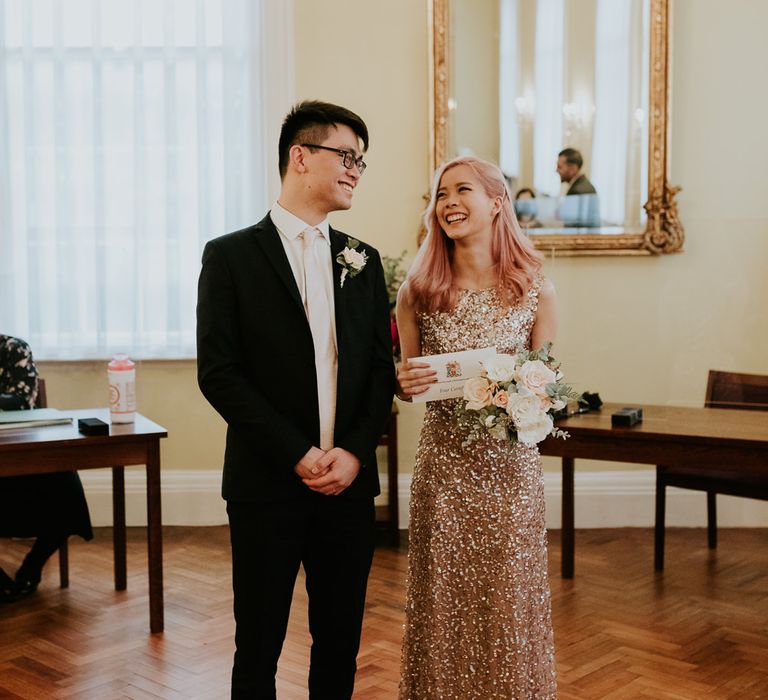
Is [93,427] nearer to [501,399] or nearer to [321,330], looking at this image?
[321,330]

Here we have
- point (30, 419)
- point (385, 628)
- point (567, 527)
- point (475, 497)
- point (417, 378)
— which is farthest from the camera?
point (567, 527)

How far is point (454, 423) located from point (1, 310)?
3.45m

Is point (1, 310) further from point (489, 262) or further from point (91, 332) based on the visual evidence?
point (489, 262)

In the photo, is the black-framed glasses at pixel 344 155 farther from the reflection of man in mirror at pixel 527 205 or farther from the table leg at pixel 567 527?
the reflection of man in mirror at pixel 527 205

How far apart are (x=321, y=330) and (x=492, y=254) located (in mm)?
696

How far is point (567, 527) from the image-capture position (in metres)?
4.44

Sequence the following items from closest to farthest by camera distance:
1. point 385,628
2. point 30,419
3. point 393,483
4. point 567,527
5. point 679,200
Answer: point 385,628 → point 30,419 → point 567,527 → point 393,483 → point 679,200

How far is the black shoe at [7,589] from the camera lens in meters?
4.14

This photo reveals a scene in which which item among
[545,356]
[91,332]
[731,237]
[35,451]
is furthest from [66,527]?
[731,237]

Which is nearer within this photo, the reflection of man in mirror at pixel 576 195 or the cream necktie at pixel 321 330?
the cream necktie at pixel 321 330

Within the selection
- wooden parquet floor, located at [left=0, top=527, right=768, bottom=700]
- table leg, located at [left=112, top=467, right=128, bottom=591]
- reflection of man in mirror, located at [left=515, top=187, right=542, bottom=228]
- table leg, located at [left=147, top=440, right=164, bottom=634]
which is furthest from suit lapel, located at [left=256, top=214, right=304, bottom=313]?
reflection of man in mirror, located at [left=515, top=187, right=542, bottom=228]

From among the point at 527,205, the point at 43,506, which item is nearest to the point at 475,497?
the point at 43,506

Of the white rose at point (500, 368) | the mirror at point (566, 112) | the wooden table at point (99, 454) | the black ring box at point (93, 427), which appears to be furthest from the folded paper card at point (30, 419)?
the mirror at point (566, 112)

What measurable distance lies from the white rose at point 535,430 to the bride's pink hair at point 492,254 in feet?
1.58
